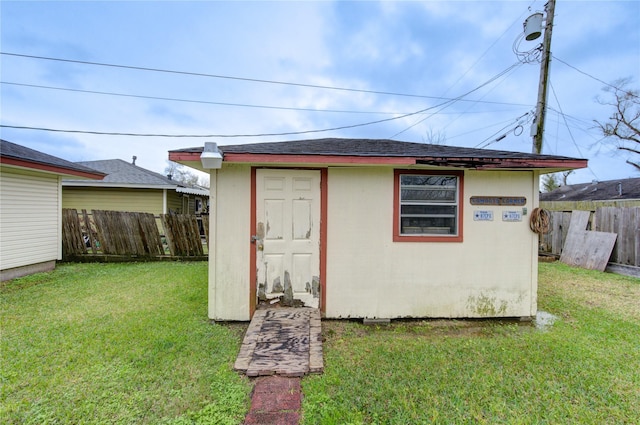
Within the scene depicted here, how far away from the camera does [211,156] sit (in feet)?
10.5

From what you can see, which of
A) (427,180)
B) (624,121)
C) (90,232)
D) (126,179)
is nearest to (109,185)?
(126,179)

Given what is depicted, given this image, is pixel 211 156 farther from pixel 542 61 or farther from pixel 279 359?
pixel 542 61

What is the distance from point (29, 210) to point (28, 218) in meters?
0.17

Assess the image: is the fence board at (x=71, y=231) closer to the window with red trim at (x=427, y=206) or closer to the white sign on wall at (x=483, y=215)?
the window with red trim at (x=427, y=206)

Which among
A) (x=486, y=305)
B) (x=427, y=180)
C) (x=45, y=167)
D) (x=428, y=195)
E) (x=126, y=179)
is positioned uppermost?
(x=126, y=179)

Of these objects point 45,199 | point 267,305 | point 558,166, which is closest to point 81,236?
point 45,199

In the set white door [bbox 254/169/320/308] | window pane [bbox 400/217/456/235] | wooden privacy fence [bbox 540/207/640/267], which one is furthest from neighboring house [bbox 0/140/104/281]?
wooden privacy fence [bbox 540/207/640/267]

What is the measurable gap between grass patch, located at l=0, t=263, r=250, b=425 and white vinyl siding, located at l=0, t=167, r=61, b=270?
1100 mm

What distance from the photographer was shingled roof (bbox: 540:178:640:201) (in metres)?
15.3

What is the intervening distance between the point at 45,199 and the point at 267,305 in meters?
6.40

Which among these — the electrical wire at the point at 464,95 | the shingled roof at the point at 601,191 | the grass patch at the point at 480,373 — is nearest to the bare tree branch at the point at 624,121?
the shingled roof at the point at 601,191

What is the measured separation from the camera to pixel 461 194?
3910 mm

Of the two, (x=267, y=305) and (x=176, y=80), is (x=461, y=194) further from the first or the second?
(x=176, y=80)

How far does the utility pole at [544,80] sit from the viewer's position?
7375mm
